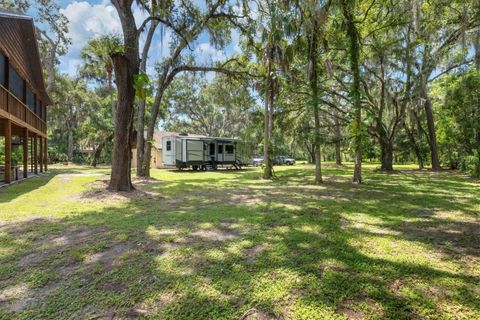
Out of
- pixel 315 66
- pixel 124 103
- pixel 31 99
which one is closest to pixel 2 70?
pixel 124 103

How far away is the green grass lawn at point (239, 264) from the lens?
2.32 m

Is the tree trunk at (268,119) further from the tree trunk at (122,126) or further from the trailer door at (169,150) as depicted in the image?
the trailer door at (169,150)

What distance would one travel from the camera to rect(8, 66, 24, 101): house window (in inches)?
451

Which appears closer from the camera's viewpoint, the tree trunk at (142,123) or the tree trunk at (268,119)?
the tree trunk at (268,119)

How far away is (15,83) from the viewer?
481 inches

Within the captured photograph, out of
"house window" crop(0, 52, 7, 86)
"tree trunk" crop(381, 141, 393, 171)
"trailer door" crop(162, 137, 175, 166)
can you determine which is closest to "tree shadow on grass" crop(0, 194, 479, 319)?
"house window" crop(0, 52, 7, 86)

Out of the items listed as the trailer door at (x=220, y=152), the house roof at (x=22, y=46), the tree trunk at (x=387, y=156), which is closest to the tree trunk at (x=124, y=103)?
the house roof at (x=22, y=46)

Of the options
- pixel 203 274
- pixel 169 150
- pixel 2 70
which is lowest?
pixel 203 274

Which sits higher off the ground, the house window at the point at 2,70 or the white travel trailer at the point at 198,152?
the house window at the point at 2,70

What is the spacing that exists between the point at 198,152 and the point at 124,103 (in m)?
12.4

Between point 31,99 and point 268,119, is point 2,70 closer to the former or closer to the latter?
point 31,99

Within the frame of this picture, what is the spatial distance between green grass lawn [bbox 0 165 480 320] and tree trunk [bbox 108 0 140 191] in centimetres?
235

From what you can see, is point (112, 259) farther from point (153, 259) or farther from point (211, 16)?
point (211, 16)

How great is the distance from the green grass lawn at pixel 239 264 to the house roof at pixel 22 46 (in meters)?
7.72
